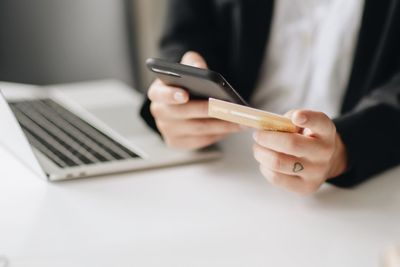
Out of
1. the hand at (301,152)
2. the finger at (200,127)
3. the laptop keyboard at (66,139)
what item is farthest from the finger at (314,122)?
the laptop keyboard at (66,139)

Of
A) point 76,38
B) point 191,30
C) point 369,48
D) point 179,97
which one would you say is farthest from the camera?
point 76,38

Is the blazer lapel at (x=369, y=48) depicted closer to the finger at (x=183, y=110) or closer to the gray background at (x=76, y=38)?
the finger at (x=183, y=110)

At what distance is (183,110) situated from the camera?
0.62 m

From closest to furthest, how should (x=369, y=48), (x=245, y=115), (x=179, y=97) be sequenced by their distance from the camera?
1. (x=245, y=115)
2. (x=179, y=97)
3. (x=369, y=48)

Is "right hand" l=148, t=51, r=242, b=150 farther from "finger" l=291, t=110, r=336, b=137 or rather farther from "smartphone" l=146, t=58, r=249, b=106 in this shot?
"finger" l=291, t=110, r=336, b=137

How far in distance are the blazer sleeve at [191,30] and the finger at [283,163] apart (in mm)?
342

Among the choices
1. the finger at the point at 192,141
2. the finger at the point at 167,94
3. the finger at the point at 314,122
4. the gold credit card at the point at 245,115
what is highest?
the gold credit card at the point at 245,115

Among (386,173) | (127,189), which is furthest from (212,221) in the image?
(386,173)

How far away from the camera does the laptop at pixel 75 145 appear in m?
0.60

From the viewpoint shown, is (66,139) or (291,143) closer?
(291,143)

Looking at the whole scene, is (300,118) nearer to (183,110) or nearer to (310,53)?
(183,110)

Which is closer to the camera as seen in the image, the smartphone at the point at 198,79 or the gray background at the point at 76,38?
the smartphone at the point at 198,79

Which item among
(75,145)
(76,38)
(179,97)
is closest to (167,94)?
(179,97)

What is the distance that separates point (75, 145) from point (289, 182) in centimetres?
29
